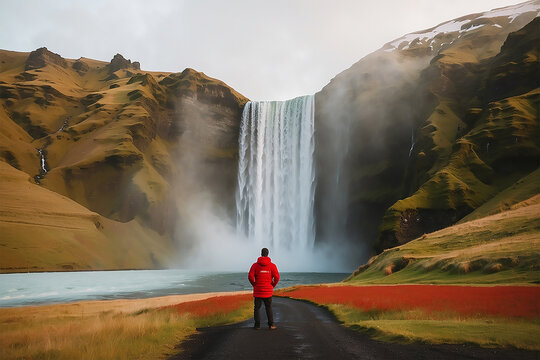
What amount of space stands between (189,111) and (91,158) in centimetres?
4187

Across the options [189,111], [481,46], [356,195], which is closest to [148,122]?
[189,111]

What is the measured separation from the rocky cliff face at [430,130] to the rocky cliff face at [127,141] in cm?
4482

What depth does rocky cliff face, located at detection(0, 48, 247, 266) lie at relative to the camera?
124250mm

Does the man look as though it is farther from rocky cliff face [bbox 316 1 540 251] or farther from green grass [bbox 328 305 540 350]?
rocky cliff face [bbox 316 1 540 251]

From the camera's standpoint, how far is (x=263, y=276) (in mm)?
13719

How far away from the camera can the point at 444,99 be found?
109750mm

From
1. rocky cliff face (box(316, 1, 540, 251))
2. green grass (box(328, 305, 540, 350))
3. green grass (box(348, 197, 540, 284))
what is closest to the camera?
green grass (box(328, 305, 540, 350))

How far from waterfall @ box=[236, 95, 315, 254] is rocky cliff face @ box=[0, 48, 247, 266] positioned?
66.3ft

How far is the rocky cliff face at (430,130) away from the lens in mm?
75938

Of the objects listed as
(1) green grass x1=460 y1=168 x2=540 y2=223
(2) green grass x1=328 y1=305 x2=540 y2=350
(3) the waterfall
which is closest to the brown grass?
(2) green grass x1=328 y1=305 x2=540 y2=350

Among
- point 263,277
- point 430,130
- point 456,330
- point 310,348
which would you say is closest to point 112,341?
point 263,277

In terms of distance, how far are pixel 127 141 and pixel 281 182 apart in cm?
5570

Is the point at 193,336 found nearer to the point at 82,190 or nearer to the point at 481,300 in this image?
the point at 481,300

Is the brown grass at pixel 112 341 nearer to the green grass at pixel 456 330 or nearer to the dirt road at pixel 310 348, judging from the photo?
the dirt road at pixel 310 348
